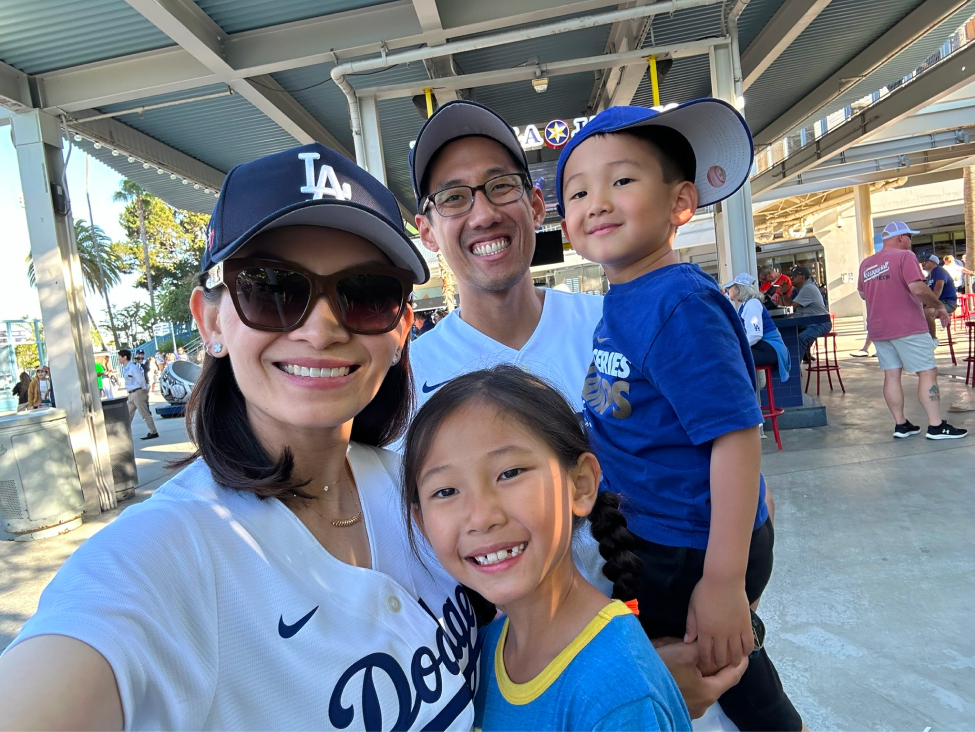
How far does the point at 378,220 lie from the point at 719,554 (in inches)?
40.4

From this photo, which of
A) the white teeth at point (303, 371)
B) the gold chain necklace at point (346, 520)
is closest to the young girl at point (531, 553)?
the gold chain necklace at point (346, 520)

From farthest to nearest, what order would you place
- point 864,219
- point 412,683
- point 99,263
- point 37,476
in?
point 99,263 → point 864,219 → point 37,476 → point 412,683

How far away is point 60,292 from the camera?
21.1ft

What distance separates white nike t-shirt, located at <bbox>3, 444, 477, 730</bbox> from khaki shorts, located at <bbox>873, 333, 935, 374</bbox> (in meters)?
6.63

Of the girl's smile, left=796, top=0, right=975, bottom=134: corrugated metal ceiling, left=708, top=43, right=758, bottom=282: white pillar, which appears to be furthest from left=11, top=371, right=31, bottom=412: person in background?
left=796, top=0, right=975, bottom=134: corrugated metal ceiling

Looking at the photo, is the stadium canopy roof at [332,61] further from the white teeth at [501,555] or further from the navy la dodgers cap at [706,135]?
the white teeth at [501,555]

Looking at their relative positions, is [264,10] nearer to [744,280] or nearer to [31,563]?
[744,280]

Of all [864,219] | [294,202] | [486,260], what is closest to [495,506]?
[294,202]

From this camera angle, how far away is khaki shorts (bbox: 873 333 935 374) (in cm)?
605

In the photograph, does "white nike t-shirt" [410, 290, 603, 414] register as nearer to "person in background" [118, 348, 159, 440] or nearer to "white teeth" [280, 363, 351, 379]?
"white teeth" [280, 363, 351, 379]

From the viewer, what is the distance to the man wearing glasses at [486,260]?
193 centimetres

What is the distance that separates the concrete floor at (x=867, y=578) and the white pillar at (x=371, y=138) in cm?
485

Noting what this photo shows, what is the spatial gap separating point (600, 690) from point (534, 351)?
3.61 ft

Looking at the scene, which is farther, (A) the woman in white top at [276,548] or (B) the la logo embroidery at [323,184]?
(B) the la logo embroidery at [323,184]
